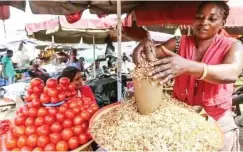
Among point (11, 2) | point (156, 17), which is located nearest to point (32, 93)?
point (11, 2)

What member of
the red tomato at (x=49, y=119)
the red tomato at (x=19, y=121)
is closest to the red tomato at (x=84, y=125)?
the red tomato at (x=49, y=119)

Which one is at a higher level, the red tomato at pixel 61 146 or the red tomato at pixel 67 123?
the red tomato at pixel 67 123

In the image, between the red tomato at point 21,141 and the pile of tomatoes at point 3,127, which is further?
the pile of tomatoes at point 3,127

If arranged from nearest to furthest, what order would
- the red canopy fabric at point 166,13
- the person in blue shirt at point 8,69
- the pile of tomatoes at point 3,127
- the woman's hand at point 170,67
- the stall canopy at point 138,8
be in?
1. the woman's hand at point 170,67
2. the pile of tomatoes at point 3,127
3. the stall canopy at point 138,8
4. the red canopy fabric at point 166,13
5. the person in blue shirt at point 8,69

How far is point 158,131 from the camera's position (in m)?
1.59

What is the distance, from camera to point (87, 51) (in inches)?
A: 732

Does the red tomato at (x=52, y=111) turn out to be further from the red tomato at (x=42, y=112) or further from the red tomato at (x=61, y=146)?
the red tomato at (x=61, y=146)

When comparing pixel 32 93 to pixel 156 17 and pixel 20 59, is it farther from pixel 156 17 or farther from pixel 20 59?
pixel 20 59

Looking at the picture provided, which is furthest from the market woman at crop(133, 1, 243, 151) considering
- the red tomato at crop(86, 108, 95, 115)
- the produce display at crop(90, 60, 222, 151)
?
the red tomato at crop(86, 108, 95, 115)

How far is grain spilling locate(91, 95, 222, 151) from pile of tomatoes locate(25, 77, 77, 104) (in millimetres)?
453

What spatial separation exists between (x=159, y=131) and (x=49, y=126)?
78 centimetres

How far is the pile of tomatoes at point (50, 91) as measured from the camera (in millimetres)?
2086

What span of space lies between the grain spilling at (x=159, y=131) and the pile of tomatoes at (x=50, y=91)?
0.45m

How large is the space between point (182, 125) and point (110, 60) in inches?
327
